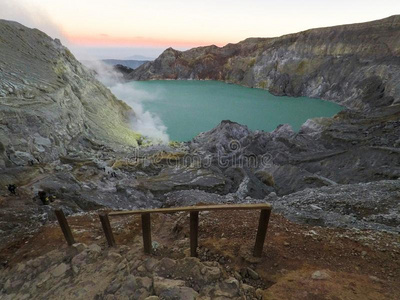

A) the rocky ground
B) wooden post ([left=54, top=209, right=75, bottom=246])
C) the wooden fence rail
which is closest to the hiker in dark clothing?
the rocky ground

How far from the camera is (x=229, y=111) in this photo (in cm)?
4141

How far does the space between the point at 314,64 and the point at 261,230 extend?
64.3m

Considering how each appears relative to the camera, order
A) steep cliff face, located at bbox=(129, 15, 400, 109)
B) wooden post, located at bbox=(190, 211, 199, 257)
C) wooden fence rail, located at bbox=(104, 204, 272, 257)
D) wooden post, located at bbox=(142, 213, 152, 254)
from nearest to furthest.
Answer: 1. wooden fence rail, located at bbox=(104, 204, 272, 257)
2. wooden post, located at bbox=(190, 211, 199, 257)
3. wooden post, located at bbox=(142, 213, 152, 254)
4. steep cliff face, located at bbox=(129, 15, 400, 109)

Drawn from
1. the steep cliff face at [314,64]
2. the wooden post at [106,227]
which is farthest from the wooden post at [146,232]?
the steep cliff face at [314,64]

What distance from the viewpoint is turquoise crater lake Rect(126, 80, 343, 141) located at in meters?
32.8

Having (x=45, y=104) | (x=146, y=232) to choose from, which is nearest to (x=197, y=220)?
(x=146, y=232)

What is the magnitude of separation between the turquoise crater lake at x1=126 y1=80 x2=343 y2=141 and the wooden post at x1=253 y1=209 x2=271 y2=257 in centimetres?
2375

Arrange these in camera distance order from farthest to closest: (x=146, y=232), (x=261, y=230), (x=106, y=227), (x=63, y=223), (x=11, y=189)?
(x=11, y=189)
(x=63, y=223)
(x=106, y=227)
(x=146, y=232)
(x=261, y=230)

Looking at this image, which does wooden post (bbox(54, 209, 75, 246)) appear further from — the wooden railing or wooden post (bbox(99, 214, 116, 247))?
the wooden railing

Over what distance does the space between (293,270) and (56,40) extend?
Result: 31.8m

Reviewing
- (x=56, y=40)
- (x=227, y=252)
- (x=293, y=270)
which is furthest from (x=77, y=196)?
(x=56, y=40)

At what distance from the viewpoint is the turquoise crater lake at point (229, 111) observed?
108ft

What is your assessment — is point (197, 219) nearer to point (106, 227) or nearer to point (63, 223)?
point (106, 227)

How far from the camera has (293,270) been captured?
411 centimetres
